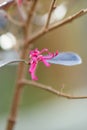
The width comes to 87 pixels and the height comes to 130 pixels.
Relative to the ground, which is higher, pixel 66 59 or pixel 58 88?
pixel 58 88

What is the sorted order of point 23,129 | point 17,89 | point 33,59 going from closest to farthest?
point 33,59 → point 17,89 → point 23,129

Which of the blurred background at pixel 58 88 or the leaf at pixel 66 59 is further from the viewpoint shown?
the blurred background at pixel 58 88

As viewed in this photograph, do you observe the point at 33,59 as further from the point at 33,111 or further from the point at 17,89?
the point at 33,111

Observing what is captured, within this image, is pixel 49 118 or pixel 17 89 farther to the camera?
pixel 49 118

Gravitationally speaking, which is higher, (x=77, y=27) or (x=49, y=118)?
(x=77, y=27)

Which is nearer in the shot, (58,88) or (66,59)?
(66,59)

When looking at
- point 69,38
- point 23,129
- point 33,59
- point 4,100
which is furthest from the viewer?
point 69,38

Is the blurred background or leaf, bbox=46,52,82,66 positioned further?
the blurred background

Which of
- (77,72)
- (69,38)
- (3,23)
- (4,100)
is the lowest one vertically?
(3,23)

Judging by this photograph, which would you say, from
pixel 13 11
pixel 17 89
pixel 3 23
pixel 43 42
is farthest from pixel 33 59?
pixel 43 42

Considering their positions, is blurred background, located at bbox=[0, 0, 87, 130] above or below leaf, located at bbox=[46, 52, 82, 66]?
above

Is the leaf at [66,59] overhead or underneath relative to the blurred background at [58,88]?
underneath
